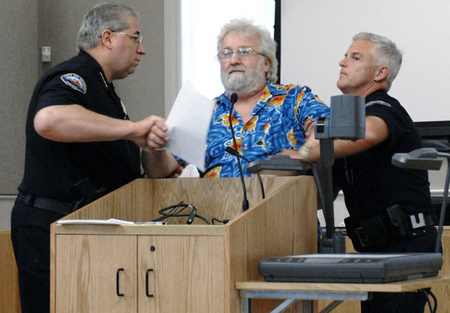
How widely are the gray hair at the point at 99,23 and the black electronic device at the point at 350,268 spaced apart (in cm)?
128

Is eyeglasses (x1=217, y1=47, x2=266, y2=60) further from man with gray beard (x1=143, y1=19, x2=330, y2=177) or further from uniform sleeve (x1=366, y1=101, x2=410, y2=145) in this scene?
uniform sleeve (x1=366, y1=101, x2=410, y2=145)

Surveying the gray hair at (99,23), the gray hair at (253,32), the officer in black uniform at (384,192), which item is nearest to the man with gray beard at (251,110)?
the gray hair at (253,32)

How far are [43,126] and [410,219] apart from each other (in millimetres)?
1219

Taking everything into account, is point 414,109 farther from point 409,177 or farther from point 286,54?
point 409,177

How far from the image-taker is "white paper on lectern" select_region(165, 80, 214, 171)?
1683mm

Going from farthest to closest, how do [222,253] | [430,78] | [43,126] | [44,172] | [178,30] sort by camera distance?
[178,30]
[430,78]
[44,172]
[43,126]
[222,253]

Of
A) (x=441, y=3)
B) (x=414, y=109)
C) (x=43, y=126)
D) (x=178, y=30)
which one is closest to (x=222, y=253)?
(x=43, y=126)

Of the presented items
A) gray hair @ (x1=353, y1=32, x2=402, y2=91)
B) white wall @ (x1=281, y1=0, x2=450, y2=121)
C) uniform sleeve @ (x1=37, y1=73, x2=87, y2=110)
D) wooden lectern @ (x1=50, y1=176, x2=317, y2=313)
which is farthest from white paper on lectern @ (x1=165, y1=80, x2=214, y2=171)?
white wall @ (x1=281, y1=0, x2=450, y2=121)

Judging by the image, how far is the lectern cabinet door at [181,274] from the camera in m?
1.38

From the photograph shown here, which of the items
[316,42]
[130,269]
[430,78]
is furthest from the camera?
[316,42]

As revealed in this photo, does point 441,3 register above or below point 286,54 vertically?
above

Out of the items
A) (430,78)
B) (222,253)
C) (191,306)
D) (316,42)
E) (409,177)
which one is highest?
(316,42)

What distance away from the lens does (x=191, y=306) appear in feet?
4.62

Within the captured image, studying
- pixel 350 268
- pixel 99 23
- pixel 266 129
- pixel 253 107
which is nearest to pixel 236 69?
pixel 253 107
